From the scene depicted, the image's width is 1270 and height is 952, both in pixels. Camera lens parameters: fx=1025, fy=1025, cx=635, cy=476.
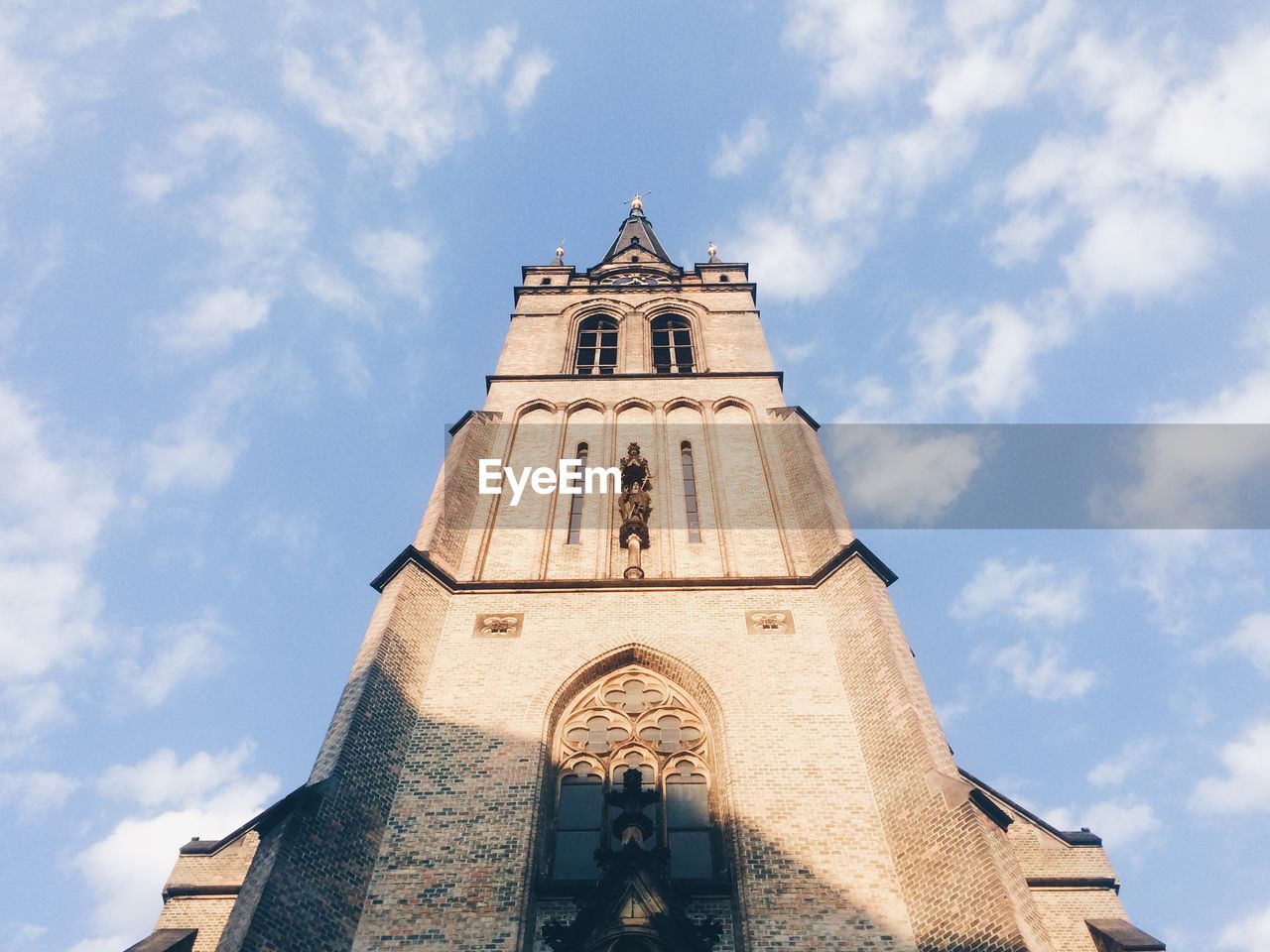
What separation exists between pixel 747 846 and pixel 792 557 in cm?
561

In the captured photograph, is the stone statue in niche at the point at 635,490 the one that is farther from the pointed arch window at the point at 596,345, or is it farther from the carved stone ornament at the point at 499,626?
the pointed arch window at the point at 596,345

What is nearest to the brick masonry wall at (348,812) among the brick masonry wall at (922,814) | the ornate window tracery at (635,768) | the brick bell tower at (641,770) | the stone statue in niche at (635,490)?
the brick bell tower at (641,770)

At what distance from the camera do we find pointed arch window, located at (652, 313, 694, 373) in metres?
23.8

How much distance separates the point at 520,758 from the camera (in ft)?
37.8

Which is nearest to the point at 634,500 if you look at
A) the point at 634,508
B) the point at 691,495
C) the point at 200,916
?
the point at 634,508

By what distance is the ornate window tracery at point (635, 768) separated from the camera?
1085cm

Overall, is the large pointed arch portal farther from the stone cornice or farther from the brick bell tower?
the stone cornice

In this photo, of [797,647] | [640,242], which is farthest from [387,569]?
[640,242]

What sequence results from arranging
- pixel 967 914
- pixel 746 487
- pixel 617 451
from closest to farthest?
pixel 967 914 < pixel 746 487 < pixel 617 451

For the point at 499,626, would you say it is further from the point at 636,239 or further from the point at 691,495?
the point at 636,239

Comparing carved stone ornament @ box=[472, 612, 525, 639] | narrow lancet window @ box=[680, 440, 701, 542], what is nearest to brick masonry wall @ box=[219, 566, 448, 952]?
carved stone ornament @ box=[472, 612, 525, 639]

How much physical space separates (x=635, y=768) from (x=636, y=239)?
26884mm

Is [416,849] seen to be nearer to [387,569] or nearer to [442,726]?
[442,726]

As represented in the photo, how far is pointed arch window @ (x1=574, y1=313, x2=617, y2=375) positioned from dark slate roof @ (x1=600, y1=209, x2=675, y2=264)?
687 centimetres
